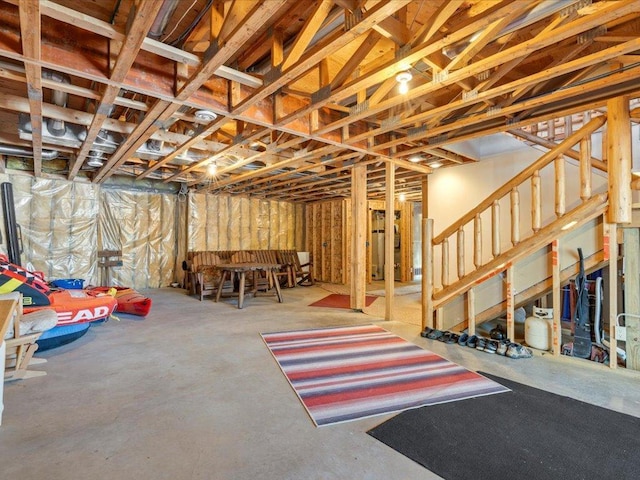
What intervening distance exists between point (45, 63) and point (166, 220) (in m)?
6.04

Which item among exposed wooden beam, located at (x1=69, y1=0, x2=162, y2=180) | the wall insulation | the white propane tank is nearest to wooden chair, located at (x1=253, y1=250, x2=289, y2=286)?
the wall insulation

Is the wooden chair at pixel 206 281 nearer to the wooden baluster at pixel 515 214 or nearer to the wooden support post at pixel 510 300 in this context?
the wooden support post at pixel 510 300

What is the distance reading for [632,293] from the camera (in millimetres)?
3027

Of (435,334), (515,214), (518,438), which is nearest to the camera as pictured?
(518,438)

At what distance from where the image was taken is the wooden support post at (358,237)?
17.9 ft

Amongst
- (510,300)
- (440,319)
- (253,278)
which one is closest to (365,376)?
(440,319)

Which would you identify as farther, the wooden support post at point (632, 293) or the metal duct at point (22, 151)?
the metal duct at point (22, 151)

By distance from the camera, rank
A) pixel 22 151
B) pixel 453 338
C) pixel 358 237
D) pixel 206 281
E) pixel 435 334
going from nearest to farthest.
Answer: pixel 453 338 < pixel 435 334 < pixel 22 151 < pixel 358 237 < pixel 206 281

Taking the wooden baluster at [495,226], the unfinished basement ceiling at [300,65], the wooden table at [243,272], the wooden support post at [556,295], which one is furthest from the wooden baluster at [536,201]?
the wooden table at [243,272]

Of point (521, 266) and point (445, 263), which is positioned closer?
point (521, 266)

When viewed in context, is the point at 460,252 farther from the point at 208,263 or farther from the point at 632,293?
the point at 208,263

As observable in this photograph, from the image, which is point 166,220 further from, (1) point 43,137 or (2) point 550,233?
(2) point 550,233

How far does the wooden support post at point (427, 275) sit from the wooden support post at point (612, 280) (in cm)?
174

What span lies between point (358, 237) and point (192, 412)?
3736 mm
